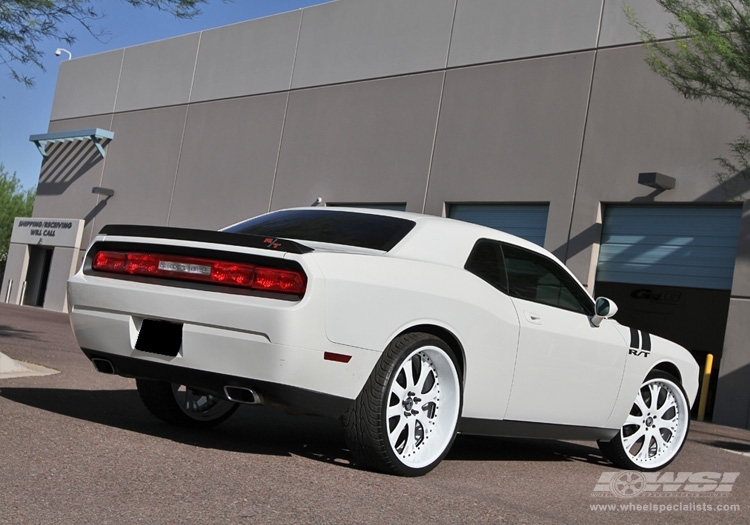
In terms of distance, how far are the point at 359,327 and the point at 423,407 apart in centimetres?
67

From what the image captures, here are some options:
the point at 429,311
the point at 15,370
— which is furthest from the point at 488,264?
the point at 15,370

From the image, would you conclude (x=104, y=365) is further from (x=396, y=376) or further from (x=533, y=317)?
(x=533, y=317)

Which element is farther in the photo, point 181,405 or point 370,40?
point 370,40

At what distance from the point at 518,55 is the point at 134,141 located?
14846mm

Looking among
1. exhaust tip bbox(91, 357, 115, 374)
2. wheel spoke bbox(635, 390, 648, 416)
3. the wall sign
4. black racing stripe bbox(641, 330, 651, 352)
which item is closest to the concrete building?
the wall sign

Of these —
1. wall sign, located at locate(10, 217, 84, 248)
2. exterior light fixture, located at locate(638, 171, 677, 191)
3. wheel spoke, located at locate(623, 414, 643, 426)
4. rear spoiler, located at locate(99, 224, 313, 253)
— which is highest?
exterior light fixture, located at locate(638, 171, 677, 191)

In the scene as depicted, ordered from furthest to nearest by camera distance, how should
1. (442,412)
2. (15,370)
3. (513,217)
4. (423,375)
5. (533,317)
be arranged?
(513,217), (15,370), (533,317), (442,412), (423,375)

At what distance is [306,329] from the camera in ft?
15.5

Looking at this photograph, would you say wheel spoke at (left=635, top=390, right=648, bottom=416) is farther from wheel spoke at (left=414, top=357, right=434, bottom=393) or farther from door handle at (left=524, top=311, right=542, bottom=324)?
wheel spoke at (left=414, top=357, right=434, bottom=393)

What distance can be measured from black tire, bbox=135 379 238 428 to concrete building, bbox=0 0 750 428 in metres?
9.11

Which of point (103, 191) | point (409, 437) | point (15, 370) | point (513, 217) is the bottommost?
point (15, 370)

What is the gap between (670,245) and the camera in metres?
16.3

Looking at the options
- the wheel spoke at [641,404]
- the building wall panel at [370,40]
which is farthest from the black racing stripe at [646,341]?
the building wall panel at [370,40]

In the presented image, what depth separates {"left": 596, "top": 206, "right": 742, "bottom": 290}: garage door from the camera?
15.8 meters
